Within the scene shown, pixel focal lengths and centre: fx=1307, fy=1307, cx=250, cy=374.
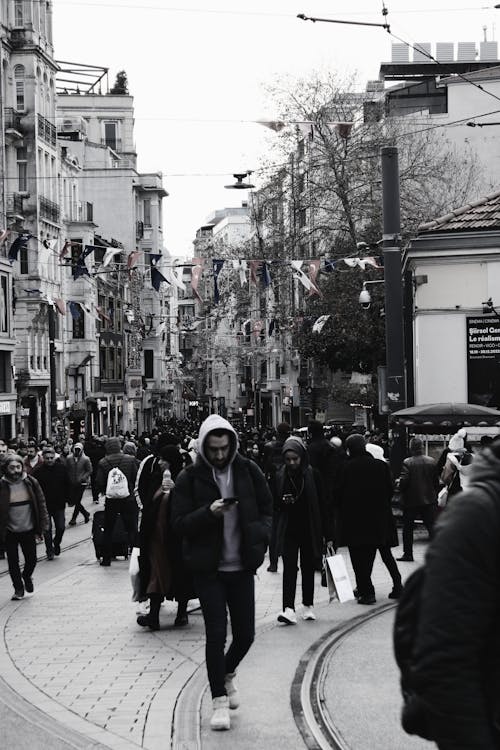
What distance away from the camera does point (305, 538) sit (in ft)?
37.7

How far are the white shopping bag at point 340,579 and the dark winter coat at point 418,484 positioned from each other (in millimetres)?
4794

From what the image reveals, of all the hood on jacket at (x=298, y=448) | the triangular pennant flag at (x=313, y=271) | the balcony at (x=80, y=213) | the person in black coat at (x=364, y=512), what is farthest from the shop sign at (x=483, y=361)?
the balcony at (x=80, y=213)

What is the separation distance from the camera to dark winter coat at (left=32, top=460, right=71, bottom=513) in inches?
731

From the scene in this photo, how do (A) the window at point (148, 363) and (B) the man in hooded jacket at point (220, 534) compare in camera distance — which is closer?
(B) the man in hooded jacket at point (220, 534)

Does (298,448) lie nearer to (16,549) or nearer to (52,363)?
(16,549)

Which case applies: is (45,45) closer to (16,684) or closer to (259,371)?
(259,371)

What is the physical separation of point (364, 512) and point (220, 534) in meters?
5.04

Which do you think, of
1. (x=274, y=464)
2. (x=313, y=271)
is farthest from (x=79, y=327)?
(x=274, y=464)

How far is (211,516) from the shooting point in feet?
24.6

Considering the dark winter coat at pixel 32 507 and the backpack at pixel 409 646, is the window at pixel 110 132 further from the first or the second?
the backpack at pixel 409 646

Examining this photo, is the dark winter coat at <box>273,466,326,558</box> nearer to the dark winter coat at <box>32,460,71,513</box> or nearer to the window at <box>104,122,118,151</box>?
the dark winter coat at <box>32,460,71,513</box>

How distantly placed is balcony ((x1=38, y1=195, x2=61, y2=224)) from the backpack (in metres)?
56.7

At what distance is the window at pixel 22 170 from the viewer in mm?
57469

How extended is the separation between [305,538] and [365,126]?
106 feet
